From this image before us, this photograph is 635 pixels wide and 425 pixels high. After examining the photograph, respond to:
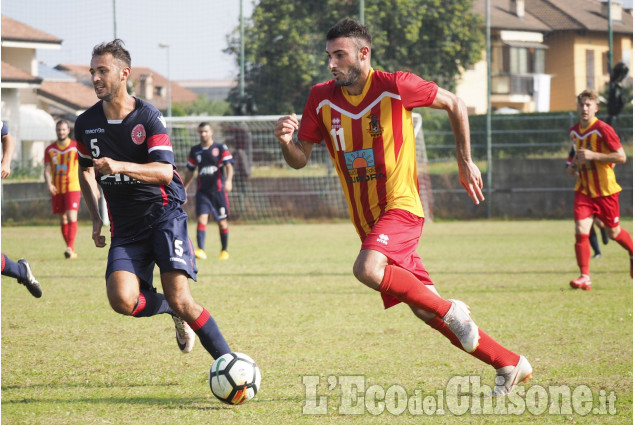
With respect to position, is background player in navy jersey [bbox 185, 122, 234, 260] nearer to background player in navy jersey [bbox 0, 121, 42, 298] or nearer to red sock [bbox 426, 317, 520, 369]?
background player in navy jersey [bbox 0, 121, 42, 298]

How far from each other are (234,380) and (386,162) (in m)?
1.59

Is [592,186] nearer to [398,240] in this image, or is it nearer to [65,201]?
[398,240]

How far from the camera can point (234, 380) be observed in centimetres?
455

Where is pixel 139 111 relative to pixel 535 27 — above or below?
below

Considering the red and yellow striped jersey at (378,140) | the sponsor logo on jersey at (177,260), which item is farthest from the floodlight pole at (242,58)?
the sponsor logo on jersey at (177,260)

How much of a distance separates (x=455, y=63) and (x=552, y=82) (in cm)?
539

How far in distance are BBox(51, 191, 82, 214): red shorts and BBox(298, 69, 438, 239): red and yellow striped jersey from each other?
948 cm

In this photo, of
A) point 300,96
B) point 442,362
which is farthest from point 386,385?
point 300,96

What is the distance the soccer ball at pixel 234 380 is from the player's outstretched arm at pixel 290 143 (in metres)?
1.26

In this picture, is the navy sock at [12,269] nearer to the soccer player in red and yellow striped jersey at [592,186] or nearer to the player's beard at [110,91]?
the player's beard at [110,91]

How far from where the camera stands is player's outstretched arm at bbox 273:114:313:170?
4.67 meters

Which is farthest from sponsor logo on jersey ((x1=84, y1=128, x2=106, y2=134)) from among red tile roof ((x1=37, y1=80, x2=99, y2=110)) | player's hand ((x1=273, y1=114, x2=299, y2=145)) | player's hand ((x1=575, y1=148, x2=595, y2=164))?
red tile roof ((x1=37, y1=80, x2=99, y2=110))

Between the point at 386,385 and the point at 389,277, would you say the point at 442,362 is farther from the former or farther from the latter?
the point at 389,277

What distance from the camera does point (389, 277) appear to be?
4.62 meters
